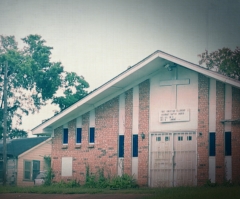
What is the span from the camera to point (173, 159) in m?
23.5

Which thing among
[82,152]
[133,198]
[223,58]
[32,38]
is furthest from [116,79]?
[32,38]

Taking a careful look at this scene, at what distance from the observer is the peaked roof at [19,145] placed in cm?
3953

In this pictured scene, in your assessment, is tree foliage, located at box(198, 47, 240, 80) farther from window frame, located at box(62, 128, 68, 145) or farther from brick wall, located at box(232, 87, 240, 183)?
window frame, located at box(62, 128, 68, 145)

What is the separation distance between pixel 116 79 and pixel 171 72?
8.09ft

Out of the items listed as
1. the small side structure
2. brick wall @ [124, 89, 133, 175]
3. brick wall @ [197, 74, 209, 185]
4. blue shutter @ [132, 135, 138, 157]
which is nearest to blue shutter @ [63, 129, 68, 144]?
brick wall @ [124, 89, 133, 175]

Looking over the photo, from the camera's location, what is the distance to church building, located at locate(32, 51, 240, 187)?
22.6 metres

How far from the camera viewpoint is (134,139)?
24516 millimetres

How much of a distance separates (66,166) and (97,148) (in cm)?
181

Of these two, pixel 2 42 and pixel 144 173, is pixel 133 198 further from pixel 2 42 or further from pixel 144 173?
pixel 2 42

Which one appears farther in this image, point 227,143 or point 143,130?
point 143,130

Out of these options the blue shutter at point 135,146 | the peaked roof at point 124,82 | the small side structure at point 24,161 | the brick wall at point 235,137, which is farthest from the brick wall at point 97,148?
the small side structure at point 24,161

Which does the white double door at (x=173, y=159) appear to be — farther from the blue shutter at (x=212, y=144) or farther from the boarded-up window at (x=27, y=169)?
the boarded-up window at (x=27, y=169)

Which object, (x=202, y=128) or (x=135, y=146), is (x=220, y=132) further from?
(x=135, y=146)

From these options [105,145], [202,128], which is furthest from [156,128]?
[105,145]
